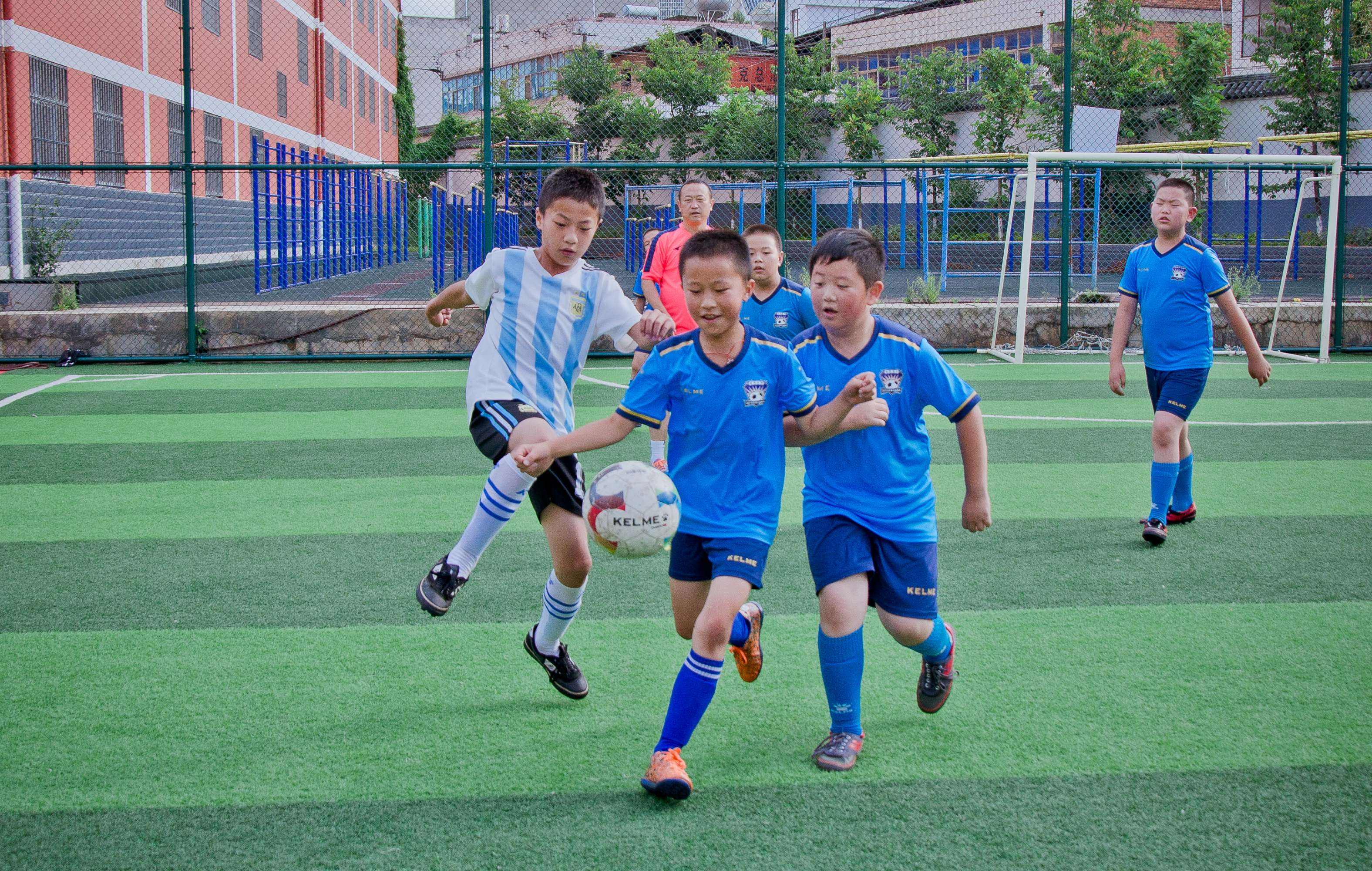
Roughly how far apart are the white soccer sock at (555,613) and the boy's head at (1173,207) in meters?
3.99

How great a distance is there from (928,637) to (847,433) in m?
0.65

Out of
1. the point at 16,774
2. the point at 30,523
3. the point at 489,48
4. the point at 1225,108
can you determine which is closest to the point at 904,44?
the point at 1225,108

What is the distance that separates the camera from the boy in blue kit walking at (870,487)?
11.2 ft

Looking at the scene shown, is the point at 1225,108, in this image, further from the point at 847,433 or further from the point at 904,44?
the point at 847,433

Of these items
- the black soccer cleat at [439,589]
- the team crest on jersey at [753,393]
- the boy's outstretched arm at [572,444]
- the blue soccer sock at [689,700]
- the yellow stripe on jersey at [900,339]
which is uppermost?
the yellow stripe on jersey at [900,339]

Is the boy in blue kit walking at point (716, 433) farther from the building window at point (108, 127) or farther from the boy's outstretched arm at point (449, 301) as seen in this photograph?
the building window at point (108, 127)

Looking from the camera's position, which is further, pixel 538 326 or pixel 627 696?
pixel 538 326

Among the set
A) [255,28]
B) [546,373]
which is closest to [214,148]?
[255,28]

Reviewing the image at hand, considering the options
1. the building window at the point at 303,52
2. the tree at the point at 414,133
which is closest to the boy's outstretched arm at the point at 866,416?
the tree at the point at 414,133

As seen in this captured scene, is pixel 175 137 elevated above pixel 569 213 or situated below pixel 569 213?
above

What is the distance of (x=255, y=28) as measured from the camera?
1119 inches

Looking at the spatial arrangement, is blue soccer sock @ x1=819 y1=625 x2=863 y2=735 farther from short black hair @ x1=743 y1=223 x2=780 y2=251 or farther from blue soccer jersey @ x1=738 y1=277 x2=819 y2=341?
blue soccer jersey @ x1=738 y1=277 x2=819 y2=341

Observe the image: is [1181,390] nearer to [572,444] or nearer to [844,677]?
[844,677]

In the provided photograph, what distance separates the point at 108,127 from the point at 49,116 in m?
2.20
